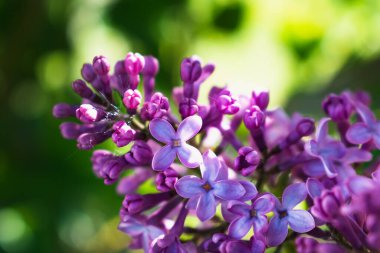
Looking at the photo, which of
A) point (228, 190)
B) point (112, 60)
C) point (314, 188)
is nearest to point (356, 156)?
point (314, 188)

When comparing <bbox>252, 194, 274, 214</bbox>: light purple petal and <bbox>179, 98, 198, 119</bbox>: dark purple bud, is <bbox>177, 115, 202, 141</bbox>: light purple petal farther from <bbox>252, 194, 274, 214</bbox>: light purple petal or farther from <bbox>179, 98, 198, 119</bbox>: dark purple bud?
<bbox>252, 194, 274, 214</bbox>: light purple petal

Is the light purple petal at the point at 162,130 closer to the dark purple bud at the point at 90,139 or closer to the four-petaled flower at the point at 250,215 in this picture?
the dark purple bud at the point at 90,139

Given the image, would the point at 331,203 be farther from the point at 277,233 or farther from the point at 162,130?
the point at 162,130

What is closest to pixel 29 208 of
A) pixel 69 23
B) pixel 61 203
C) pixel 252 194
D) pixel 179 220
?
pixel 61 203

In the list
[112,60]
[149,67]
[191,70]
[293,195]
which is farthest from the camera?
[112,60]

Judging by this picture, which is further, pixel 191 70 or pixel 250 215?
pixel 191 70

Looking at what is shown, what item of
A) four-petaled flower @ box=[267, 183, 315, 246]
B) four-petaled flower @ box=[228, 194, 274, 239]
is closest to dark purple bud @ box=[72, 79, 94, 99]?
four-petaled flower @ box=[228, 194, 274, 239]
